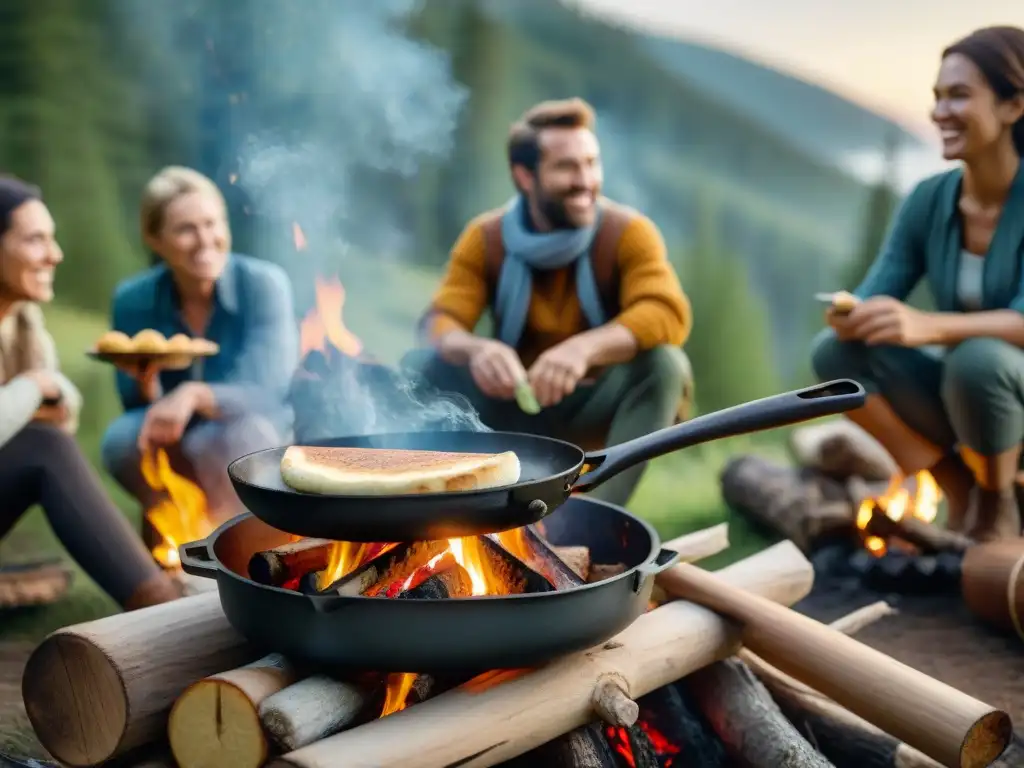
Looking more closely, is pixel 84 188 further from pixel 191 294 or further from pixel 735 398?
pixel 735 398

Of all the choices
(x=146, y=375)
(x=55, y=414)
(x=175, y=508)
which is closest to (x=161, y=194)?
(x=146, y=375)

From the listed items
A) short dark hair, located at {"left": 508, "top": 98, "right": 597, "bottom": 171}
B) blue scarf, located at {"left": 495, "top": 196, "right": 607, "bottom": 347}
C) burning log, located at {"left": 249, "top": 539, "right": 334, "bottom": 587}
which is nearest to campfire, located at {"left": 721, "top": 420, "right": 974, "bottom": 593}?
blue scarf, located at {"left": 495, "top": 196, "right": 607, "bottom": 347}

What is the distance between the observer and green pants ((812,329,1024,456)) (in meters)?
3.46

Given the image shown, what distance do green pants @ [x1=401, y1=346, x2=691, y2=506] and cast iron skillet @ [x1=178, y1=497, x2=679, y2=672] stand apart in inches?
64.5

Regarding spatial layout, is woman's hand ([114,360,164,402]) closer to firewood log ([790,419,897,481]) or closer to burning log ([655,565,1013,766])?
burning log ([655,565,1013,766])

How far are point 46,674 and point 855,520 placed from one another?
3.32 meters

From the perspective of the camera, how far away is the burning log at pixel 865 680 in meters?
1.92

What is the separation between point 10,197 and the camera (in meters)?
3.31

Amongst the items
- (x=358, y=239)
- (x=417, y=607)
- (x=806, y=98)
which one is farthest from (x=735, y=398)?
(x=417, y=607)

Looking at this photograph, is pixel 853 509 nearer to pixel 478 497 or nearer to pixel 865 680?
pixel 865 680

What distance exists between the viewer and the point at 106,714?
6.14 feet

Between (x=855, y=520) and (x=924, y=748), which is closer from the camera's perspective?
(x=924, y=748)

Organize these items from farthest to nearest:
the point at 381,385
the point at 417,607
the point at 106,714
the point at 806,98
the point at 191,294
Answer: the point at 806,98, the point at 191,294, the point at 381,385, the point at 106,714, the point at 417,607

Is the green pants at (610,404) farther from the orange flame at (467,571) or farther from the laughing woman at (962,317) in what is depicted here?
the orange flame at (467,571)
